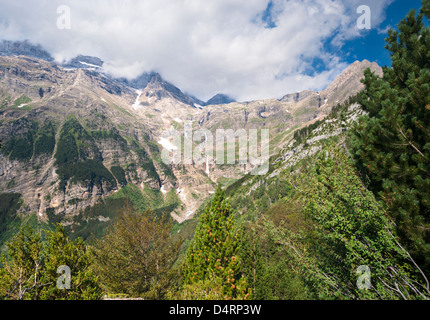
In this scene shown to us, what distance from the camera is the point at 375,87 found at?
375 inches

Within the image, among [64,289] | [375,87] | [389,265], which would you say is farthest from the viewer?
[64,289]

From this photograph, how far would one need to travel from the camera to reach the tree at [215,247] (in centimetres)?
1408

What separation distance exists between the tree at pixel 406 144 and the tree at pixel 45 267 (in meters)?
17.4

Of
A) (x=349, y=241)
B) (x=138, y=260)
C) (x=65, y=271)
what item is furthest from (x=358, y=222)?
(x=138, y=260)

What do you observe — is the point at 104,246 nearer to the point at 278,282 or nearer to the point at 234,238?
the point at 234,238

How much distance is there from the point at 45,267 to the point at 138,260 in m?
6.87

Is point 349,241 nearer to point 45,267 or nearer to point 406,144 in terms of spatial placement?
point 406,144

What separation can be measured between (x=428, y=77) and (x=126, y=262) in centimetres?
2294

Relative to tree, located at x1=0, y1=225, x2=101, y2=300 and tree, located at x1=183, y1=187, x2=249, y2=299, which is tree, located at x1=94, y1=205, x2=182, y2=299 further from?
tree, located at x1=183, y1=187, x2=249, y2=299

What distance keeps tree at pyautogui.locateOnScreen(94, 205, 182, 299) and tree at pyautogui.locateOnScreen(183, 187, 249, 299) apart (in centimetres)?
398

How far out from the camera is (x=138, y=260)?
61.7 feet

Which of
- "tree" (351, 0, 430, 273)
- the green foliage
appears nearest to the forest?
"tree" (351, 0, 430, 273)
